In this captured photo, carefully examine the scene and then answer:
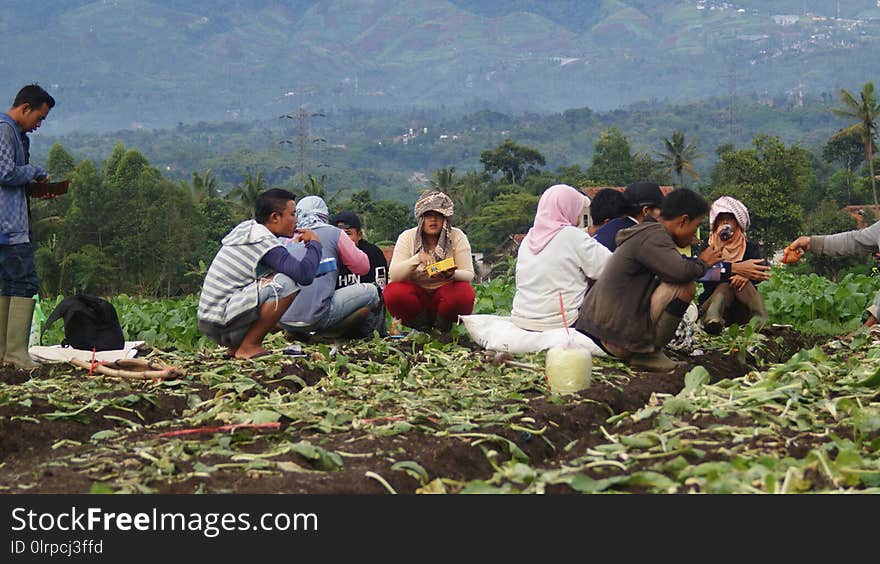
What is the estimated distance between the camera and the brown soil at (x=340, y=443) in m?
4.51

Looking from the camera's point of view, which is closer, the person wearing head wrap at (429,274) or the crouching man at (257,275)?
the crouching man at (257,275)

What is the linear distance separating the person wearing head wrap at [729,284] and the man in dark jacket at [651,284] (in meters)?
1.37

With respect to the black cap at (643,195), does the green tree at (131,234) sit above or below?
below

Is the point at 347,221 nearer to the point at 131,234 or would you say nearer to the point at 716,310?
the point at 716,310

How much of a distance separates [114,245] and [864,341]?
84.9 meters

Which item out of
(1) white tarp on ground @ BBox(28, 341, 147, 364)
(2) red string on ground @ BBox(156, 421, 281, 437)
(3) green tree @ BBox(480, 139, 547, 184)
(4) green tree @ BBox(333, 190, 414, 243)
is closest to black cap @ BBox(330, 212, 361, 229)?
(1) white tarp on ground @ BBox(28, 341, 147, 364)

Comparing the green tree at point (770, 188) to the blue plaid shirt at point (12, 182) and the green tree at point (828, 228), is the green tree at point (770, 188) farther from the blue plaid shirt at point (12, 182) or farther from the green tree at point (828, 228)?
the blue plaid shirt at point (12, 182)

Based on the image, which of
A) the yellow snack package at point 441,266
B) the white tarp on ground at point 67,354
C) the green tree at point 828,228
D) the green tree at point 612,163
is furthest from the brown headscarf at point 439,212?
the green tree at point 612,163

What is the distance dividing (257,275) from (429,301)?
Result: 1783 mm

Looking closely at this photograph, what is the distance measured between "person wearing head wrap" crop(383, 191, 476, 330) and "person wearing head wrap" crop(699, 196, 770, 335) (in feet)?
5.89

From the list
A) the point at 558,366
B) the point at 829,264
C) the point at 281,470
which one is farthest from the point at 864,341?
the point at 829,264

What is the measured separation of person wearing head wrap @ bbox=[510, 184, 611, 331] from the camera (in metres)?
7.93

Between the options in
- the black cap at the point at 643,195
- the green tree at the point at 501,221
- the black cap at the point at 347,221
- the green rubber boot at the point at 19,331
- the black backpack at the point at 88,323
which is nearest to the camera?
the green rubber boot at the point at 19,331

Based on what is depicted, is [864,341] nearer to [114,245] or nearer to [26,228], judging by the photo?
[26,228]
